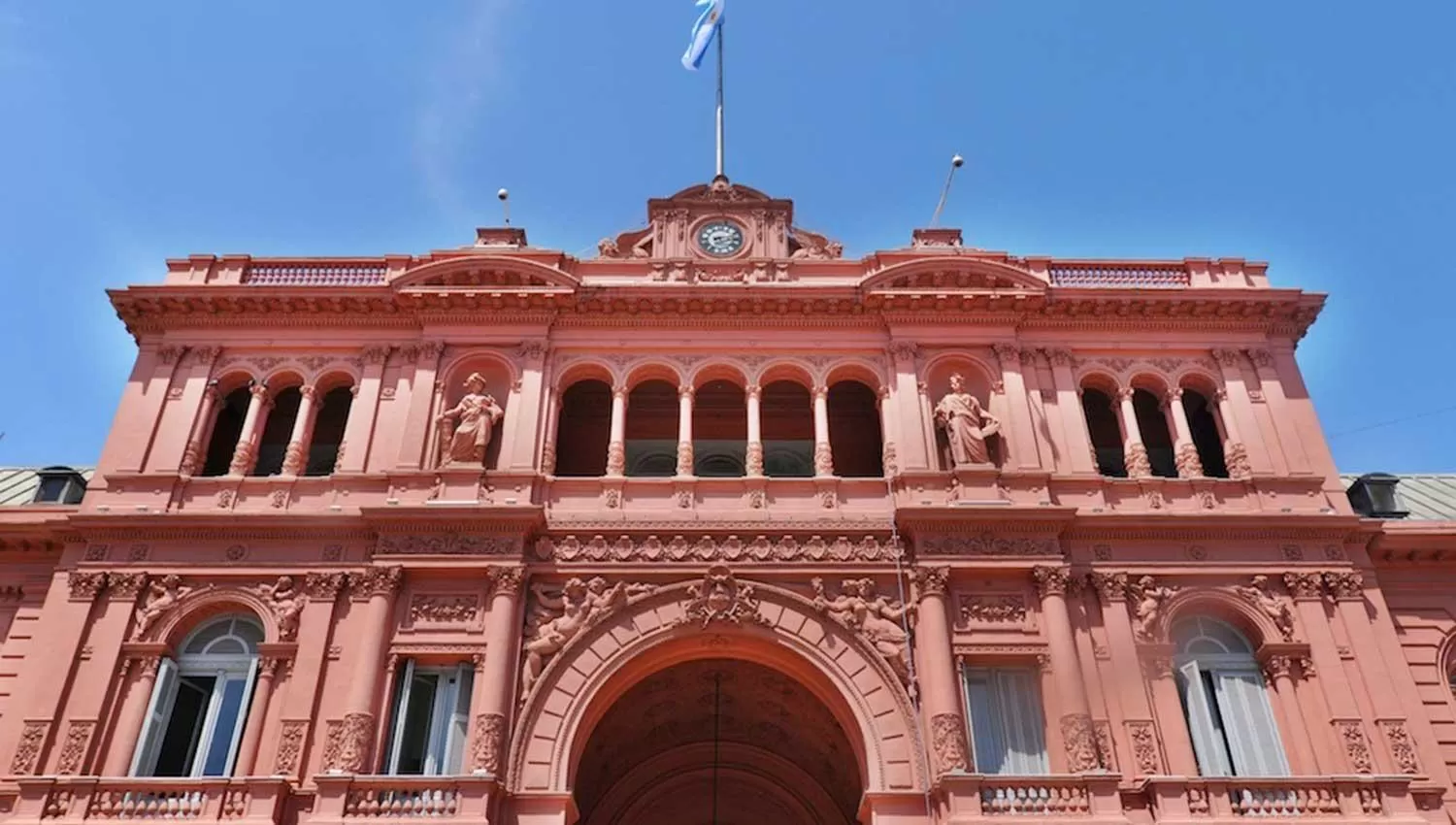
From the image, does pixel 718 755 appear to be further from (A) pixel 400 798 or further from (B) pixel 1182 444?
(B) pixel 1182 444

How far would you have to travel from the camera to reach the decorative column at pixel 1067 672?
18.9m

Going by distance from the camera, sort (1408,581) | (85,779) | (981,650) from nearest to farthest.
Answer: (85,779), (981,650), (1408,581)

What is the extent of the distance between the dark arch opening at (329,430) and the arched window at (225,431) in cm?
159

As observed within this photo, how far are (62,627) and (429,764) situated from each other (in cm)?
770

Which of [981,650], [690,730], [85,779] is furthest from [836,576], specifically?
[85,779]

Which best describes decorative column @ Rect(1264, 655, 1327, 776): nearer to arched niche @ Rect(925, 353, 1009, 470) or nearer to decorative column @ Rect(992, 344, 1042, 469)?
decorative column @ Rect(992, 344, 1042, 469)

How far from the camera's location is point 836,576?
21375mm

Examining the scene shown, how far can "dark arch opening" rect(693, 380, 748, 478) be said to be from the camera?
26.1m

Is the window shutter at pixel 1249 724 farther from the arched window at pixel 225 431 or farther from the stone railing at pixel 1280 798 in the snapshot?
the arched window at pixel 225 431

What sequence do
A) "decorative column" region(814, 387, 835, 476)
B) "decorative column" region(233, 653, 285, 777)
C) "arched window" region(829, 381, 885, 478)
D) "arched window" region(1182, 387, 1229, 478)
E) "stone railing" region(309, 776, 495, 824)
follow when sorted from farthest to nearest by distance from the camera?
"arched window" region(829, 381, 885, 478), "arched window" region(1182, 387, 1229, 478), "decorative column" region(814, 387, 835, 476), "decorative column" region(233, 653, 285, 777), "stone railing" region(309, 776, 495, 824)

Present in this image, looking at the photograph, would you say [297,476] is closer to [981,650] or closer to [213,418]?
[213,418]

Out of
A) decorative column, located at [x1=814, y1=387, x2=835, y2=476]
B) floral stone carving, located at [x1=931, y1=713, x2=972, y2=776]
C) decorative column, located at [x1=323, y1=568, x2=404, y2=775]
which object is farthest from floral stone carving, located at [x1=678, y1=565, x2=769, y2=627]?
decorative column, located at [x1=323, y1=568, x2=404, y2=775]

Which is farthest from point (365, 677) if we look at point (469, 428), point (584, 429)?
point (584, 429)

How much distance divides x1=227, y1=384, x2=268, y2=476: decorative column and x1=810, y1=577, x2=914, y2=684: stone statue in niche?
12255 mm
